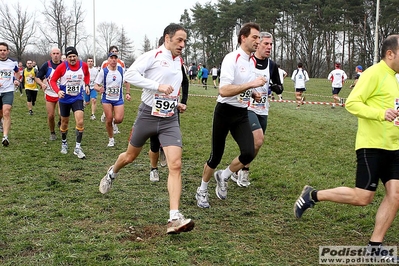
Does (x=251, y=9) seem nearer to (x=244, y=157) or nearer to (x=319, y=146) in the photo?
(x=319, y=146)

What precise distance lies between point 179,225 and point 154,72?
1813 millimetres

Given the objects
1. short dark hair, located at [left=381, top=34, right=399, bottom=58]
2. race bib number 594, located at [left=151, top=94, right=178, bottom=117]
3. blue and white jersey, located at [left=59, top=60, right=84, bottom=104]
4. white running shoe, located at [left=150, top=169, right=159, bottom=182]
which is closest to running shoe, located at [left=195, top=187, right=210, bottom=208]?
race bib number 594, located at [left=151, top=94, right=178, bottom=117]

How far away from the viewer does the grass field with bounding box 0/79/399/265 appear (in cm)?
398

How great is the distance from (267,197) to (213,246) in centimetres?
209

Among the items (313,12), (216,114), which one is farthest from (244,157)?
(313,12)

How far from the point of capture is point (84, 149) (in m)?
9.41

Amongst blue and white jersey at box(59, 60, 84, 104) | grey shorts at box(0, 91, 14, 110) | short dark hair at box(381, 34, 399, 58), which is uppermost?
short dark hair at box(381, 34, 399, 58)

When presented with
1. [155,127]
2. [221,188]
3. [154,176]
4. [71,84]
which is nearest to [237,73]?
[155,127]

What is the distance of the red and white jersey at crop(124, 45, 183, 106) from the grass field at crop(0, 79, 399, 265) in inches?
60.7

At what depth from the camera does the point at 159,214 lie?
5.15 m

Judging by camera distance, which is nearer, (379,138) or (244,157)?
(379,138)

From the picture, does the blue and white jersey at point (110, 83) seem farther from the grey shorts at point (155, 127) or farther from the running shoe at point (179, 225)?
the running shoe at point (179, 225)

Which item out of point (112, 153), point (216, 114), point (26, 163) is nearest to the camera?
point (216, 114)

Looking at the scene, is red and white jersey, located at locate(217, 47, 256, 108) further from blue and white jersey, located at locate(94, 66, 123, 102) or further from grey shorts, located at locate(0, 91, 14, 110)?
grey shorts, located at locate(0, 91, 14, 110)
